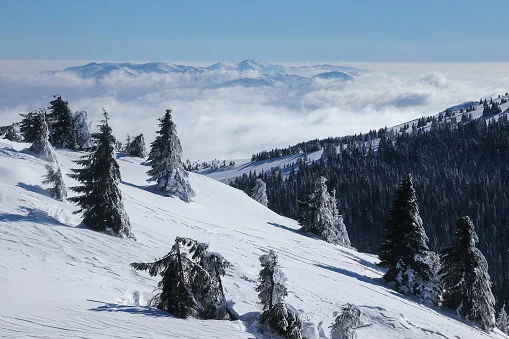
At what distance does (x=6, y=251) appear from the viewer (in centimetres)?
2088

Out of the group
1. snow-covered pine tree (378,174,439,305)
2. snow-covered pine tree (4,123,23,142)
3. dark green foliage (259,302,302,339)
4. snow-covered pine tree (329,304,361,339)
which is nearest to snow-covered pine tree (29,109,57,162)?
snow-covered pine tree (378,174,439,305)

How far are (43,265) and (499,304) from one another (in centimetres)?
11631

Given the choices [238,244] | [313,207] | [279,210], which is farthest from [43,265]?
[279,210]

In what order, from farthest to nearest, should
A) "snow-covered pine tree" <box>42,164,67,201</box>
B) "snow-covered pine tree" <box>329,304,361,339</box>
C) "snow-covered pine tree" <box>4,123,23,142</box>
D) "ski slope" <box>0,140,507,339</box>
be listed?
"snow-covered pine tree" <box>4,123,23,142</box>
"snow-covered pine tree" <box>42,164,67,201</box>
"snow-covered pine tree" <box>329,304,361,339</box>
"ski slope" <box>0,140,507,339</box>

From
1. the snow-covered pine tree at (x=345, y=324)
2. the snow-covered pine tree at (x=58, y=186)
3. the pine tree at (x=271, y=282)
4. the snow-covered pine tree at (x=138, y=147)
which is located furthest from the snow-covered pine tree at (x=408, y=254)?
the snow-covered pine tree at (x=138, y=147)

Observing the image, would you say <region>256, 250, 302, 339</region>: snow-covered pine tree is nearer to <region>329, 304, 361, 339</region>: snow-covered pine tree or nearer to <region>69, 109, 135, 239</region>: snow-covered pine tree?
<region>329, 304, 361, 339</region>: snow-covered pine tree

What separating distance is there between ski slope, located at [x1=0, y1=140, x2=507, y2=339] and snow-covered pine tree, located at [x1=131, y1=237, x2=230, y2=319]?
25.9 inches

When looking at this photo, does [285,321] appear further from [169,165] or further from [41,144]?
[169,165]

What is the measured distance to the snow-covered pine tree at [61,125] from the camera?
68.1 m

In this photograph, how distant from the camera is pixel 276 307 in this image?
53.2ft

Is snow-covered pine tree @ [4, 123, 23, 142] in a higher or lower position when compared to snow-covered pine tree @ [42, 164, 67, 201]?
higher

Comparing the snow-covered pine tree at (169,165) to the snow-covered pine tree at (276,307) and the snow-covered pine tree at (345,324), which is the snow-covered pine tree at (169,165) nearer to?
the snow-covered pine tree at (276,307)

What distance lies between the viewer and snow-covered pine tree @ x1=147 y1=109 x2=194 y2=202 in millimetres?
53344

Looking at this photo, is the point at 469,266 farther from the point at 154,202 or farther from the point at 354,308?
the point at 154,202
